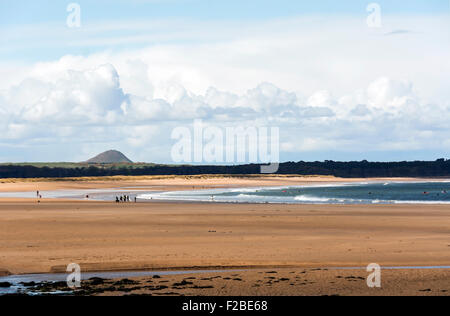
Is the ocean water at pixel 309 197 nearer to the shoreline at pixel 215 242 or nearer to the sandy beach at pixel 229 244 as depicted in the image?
the shoreline at pixel 215 242

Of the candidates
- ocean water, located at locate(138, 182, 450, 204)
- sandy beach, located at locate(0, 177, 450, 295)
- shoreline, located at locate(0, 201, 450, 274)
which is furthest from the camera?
ocean water, located at locate(138, 182, 450, 204)

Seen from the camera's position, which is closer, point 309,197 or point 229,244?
point 229,244

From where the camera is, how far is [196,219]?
39.0m

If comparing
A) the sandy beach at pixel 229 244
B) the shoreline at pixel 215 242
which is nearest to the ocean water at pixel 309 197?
the shoreline at pixel 215 242

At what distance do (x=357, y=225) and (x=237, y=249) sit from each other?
13.2 m

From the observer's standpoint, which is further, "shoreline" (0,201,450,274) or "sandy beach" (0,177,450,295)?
"shoreline" (0,201,450,274)

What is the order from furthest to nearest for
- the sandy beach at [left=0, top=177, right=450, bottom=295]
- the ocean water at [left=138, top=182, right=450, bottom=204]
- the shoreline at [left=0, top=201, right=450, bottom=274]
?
the ocean water at [left=138, top=182, right=450, bottom=204] → the shoreline at [left=0, top=201, right=450, bottom=274] → the sandy beach at [left=0, top=177, right=450, bottom=295]

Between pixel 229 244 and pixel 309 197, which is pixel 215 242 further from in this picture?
pixel 309 197

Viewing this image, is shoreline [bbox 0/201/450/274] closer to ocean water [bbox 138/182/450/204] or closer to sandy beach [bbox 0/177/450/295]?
sandy beach [bbox 0/177/450/295]

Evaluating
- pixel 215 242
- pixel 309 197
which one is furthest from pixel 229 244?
Result: pixel 309 197

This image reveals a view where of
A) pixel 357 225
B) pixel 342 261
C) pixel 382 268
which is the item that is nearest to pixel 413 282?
pixel 382 268

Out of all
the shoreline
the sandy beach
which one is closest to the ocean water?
the shoreline
